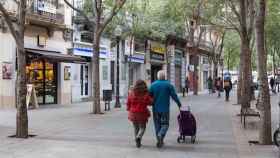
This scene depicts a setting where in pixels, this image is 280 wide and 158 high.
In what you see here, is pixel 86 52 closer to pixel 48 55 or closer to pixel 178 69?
pixel 48 55

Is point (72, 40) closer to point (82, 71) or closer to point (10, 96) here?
point (82, 71)

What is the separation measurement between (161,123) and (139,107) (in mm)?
605

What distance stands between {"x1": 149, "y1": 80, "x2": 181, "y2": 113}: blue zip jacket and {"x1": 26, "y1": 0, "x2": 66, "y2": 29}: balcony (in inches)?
606

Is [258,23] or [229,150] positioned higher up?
Answer: [258,23]

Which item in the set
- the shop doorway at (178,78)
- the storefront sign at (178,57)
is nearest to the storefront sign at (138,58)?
the storefront sign at (178,57)

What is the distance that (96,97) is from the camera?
73.2 feet

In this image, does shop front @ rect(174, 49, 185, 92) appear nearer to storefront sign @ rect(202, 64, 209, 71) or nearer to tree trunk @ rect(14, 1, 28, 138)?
storefront sign @ rect(202, 64, 209, 71)

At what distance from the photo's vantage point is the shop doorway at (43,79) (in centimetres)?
2870

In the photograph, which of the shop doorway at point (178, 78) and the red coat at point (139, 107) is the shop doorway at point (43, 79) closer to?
the red coat at point (139, 107)

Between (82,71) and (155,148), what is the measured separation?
74.8 ft

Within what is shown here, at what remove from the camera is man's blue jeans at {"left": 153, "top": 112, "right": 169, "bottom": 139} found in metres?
12.4

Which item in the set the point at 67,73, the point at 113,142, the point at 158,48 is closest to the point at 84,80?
the point at 67,73

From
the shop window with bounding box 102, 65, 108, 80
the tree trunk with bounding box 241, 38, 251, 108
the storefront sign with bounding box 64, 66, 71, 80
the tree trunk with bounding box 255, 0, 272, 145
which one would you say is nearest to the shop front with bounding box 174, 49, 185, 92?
the shop window with bounding box 102, 65, 108, 80

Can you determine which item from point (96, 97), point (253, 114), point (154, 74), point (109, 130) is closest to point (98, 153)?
point (109, 130)
